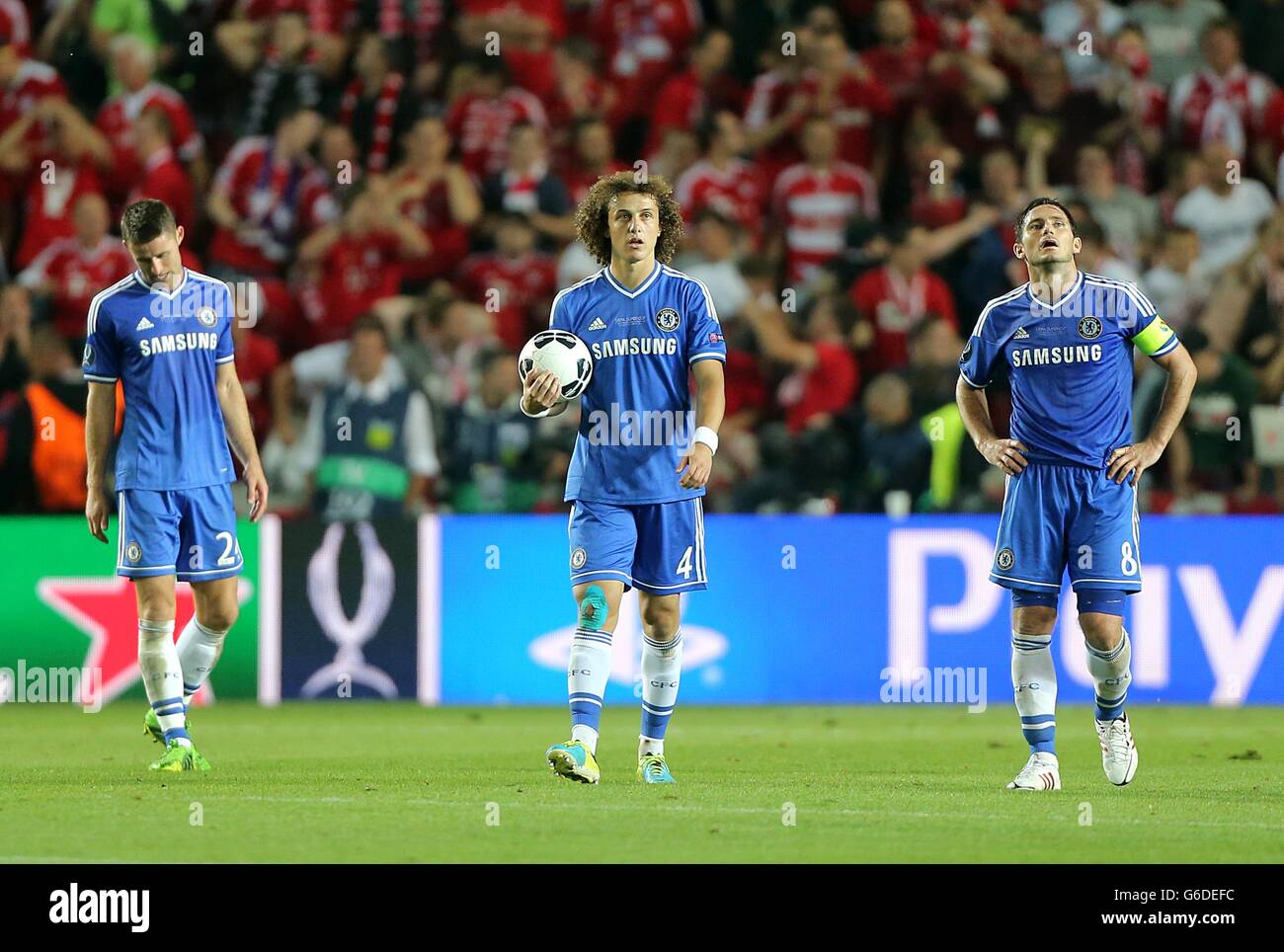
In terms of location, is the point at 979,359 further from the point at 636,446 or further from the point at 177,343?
the point at 177,343

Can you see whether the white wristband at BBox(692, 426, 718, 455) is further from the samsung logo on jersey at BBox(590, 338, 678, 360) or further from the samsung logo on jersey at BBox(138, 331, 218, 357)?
the samsung logo on jersey at BBox(138, 331, 218, 357)

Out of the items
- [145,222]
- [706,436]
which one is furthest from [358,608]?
[706,436]

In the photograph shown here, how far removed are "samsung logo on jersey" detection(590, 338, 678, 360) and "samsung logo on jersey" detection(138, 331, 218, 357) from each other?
66.2 inches

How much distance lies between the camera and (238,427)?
881 centimetres

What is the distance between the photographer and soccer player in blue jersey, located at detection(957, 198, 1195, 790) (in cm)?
786

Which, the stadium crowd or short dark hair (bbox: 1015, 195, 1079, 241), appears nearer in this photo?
short dark hair (bbox: 1015, 195, 1079, 241)

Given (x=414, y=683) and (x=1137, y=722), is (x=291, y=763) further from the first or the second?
(x=1137, y=722)

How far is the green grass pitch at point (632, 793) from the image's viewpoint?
648 centimetres

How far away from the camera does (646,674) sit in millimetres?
8250

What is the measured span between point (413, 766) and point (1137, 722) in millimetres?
4145

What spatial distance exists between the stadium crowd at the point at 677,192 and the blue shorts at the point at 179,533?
4.00 meters

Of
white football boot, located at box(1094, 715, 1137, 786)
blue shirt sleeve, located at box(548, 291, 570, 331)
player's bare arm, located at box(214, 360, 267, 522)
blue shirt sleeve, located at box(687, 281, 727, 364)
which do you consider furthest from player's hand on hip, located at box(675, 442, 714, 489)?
player's bare arm, located at box(214, 360, 267, 522)

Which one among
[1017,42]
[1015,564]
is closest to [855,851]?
[1015,564]

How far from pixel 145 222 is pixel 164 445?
0.90m
